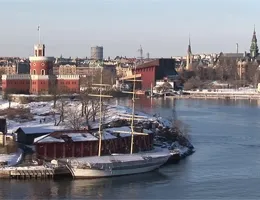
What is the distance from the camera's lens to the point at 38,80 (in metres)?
27.5

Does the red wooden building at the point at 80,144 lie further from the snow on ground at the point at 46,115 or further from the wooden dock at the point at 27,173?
the snow on ground at the point at 46,115

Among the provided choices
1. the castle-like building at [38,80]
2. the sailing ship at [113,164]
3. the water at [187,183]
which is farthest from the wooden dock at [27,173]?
the castle-like building at [38,80]

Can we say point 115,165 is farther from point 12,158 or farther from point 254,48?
point 254,48

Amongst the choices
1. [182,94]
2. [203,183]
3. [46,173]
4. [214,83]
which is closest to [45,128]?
[46,173]

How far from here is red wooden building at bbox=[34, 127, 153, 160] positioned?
1266 centimetres

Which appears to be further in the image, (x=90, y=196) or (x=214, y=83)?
(x=214, y=83)

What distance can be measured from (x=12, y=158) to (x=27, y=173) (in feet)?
3.66

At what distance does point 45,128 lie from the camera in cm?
1658

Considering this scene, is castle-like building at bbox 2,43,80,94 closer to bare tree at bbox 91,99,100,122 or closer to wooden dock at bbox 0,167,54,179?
bare tree at bbox 91,99,100,122

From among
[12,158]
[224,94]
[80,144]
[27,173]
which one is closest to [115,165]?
[80,144]

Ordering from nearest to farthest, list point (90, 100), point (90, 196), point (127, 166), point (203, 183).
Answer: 1. point (90, 196)
2. point (203, 183)
3. point (127, 166)
4. point (90, 100)

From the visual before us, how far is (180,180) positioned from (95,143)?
83.4 inches

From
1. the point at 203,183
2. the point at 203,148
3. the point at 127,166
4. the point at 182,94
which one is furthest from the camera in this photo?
the point at 182,94

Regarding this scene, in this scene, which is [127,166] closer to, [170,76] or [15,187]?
[15,187]
